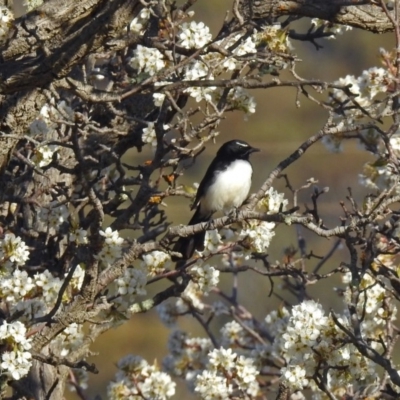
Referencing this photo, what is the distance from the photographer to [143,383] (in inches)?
167

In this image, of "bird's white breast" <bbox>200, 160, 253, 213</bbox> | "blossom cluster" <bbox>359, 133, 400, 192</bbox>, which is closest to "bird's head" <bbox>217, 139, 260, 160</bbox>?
"bird's white breast" <bbox>200, 160, 253, 213</bbox>

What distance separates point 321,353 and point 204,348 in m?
1.93

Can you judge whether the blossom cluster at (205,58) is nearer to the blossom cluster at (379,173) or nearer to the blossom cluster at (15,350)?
the blossom cluster at (379,173)

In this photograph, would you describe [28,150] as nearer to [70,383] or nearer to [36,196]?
[36,196]

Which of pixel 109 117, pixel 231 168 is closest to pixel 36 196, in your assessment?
pixel 109 117

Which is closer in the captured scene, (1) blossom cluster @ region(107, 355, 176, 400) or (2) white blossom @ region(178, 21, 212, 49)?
(2) white blossom @ region(178, 21, 212, 49)

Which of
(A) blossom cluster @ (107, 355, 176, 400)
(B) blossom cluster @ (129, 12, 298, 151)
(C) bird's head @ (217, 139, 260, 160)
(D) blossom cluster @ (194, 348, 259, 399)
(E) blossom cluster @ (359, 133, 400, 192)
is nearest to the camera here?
(B) blossom cluster @ (129, 12, 298, 151)

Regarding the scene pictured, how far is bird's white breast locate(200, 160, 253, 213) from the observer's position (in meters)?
5.19

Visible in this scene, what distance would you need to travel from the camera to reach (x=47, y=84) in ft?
9.30

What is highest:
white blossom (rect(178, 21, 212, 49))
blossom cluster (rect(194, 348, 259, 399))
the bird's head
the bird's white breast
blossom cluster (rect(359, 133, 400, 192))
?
the bird's head

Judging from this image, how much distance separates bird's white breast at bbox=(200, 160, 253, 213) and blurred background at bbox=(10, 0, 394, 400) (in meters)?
2.42

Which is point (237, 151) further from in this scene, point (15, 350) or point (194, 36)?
point (15, 350)

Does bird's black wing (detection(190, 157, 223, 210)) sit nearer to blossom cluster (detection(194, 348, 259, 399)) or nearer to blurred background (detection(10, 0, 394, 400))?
blossom cluster (detection(194, 348, 259, 399))

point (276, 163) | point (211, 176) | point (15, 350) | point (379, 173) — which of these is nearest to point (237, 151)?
point (211, 176)
